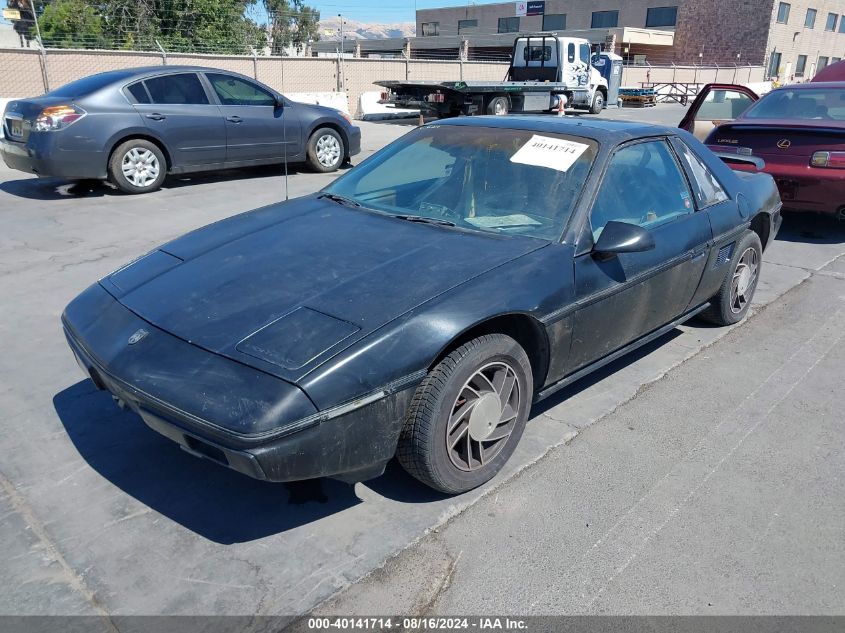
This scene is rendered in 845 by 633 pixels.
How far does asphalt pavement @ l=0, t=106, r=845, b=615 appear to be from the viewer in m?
2.48

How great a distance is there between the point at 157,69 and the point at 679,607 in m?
8.55

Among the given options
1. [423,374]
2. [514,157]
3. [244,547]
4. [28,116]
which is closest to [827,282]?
[514,157]

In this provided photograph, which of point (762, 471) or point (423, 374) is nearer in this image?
point (423, 374)

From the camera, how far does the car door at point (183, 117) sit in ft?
27.4

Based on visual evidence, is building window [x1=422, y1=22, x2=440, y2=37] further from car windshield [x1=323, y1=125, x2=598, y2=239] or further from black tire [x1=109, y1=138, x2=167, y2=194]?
car windshield [x1=323, y1=125, x2=598, y2=239]

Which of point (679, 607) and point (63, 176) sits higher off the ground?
point (63, 176)

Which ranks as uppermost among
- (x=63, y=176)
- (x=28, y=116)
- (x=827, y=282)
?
(x=28, y=116)

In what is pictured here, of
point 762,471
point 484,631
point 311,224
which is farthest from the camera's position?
point 311,224

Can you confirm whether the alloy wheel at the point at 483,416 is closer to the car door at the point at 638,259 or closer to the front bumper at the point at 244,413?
the front bumper at the point at 244,413

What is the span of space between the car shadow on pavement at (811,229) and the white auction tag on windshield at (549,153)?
16.6 ft

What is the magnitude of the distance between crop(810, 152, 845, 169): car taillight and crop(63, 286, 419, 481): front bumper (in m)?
6.04

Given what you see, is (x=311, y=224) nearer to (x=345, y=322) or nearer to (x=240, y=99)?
(x=345, y=322)

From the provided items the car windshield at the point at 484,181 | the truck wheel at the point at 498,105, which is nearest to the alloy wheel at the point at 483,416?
the car windshield at the point at 484,181

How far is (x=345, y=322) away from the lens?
2602mm
